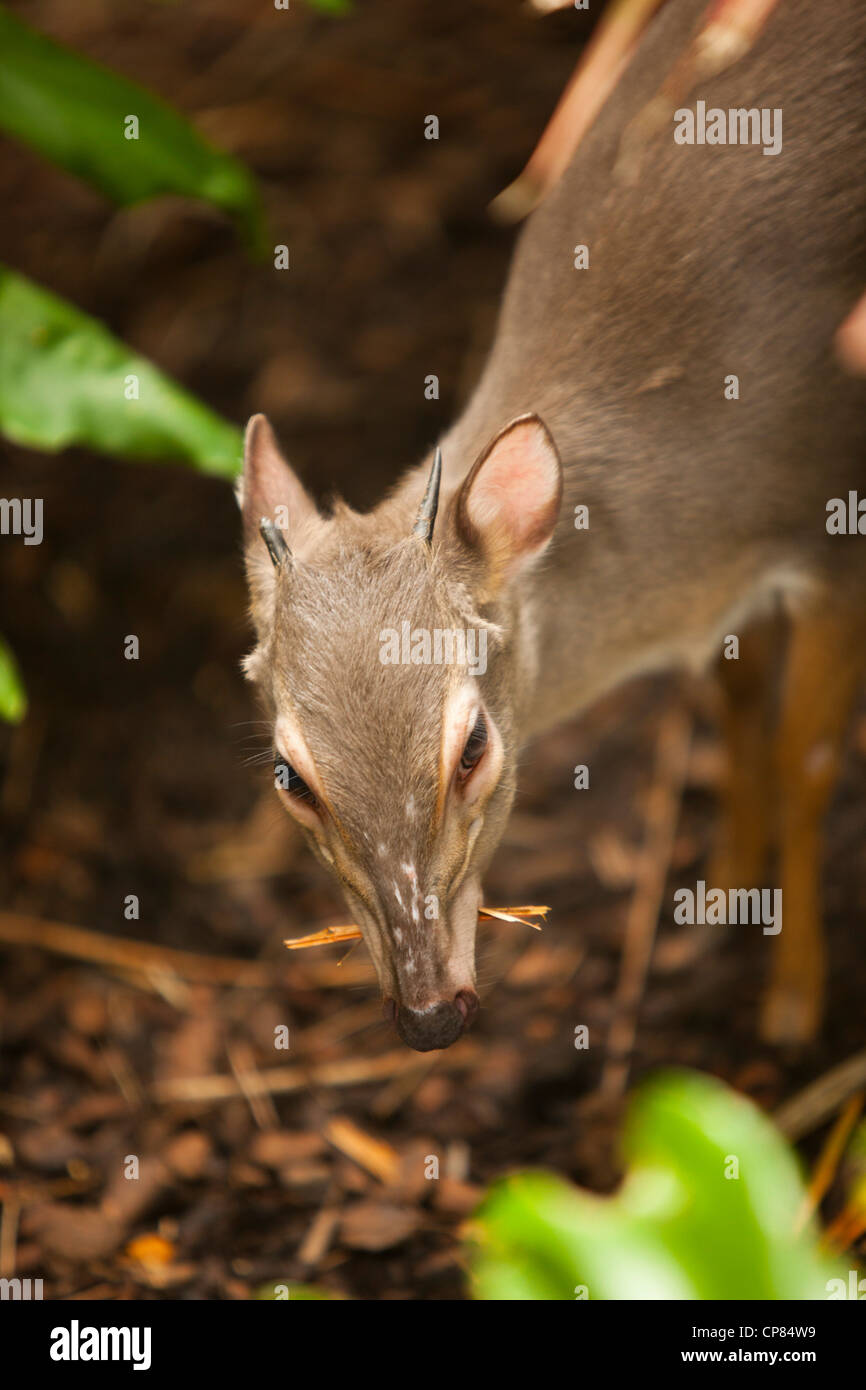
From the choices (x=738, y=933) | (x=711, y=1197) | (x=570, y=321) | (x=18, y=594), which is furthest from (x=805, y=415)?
(x=18, y=594)

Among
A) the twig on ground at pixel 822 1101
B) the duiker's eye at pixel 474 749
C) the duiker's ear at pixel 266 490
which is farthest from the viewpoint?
the twig on ground at pixel 822 1101

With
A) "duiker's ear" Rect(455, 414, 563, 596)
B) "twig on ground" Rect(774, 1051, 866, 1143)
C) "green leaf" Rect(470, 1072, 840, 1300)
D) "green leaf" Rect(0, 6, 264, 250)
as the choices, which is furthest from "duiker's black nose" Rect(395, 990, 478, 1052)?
"green leaf" Rect(0, 6, 264, 250)

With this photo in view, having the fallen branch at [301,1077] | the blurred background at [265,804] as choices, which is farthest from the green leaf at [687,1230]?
the fallen branch at [301,1077]

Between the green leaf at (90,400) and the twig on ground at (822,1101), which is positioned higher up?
the green leaf at (90,400)

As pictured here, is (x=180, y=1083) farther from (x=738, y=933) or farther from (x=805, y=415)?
(x=805, y=415)

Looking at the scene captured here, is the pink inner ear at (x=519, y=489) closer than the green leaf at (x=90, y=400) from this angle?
Yes

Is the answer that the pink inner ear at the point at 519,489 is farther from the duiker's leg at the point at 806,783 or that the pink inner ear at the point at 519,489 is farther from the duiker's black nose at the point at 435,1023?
the duiker's leg at the point at 806,783

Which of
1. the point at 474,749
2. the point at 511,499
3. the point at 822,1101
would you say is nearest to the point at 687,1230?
the point at 474,749

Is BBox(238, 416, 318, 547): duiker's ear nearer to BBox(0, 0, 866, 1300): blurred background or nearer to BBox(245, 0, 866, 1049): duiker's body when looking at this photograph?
BBox(245, 0, 866, 1049): duiker's body
